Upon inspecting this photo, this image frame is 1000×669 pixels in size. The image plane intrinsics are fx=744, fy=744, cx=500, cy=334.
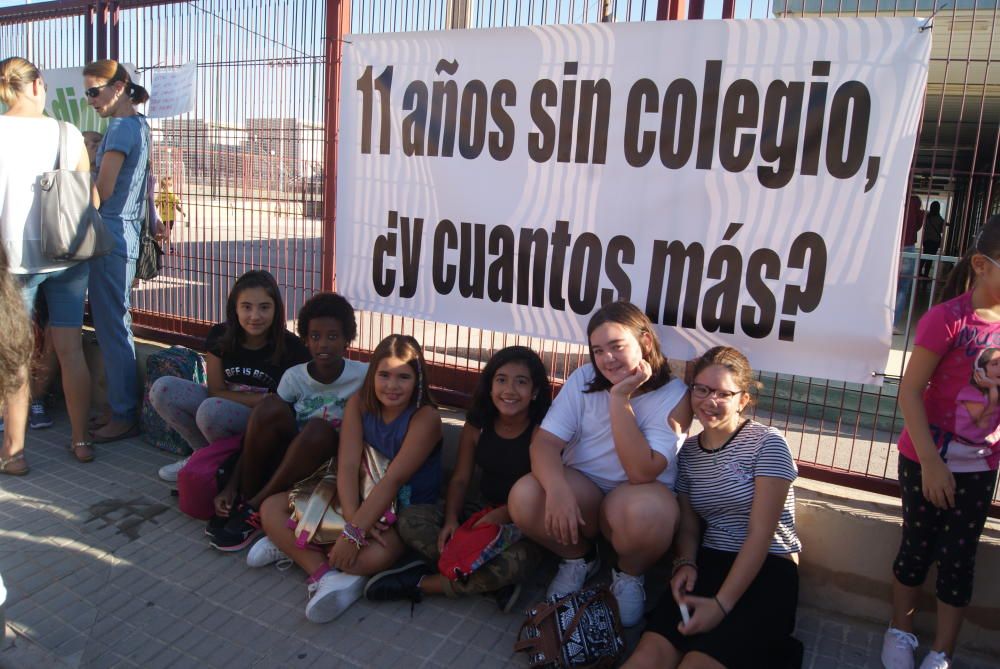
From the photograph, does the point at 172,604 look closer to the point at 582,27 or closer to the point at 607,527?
the point at 607,527

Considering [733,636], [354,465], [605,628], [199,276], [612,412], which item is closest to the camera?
[733,636]

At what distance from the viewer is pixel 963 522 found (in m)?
2.51

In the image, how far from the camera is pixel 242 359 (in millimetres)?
3830

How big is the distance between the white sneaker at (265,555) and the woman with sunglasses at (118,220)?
179 cm

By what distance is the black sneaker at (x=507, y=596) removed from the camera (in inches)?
115

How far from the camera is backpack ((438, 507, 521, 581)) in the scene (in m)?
2.86

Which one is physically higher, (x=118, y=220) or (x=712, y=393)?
(x=118, y=220)

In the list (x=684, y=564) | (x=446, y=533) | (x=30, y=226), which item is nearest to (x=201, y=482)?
(x=446, y=533)

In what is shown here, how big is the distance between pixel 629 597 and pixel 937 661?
41.3 inches

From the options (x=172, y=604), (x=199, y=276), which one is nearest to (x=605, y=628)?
(x=172, y=604)

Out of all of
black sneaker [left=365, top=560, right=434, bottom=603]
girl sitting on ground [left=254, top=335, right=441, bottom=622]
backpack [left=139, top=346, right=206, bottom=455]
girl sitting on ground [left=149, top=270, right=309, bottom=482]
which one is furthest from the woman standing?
black sneaker [left=365, top=560, right=434, bottom=603]

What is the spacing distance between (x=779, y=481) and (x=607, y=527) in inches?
26.1

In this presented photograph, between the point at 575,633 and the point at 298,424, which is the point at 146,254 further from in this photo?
the point at 575,633

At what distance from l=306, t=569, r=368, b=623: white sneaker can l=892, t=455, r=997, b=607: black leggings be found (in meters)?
2.03
